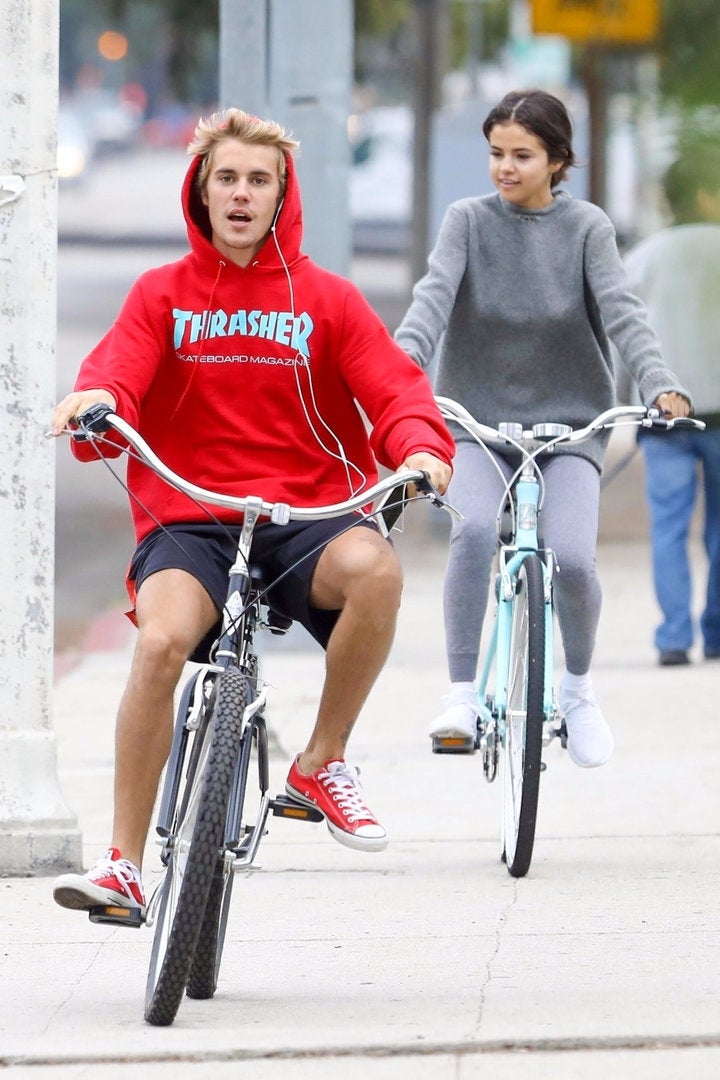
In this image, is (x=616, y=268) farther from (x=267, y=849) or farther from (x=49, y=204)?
(x=267, y=849)

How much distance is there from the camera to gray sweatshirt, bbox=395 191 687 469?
5.22m

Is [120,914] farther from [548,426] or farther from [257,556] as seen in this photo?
[548,426]

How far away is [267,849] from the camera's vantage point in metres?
5.59

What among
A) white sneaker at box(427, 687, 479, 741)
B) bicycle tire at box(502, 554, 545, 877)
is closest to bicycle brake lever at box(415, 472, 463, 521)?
bicycle tire at box(502, 554, 545, 877)

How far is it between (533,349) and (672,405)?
1.74 feet

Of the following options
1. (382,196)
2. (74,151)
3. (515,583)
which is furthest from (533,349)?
(74,151)

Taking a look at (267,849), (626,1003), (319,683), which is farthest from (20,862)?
Result: (319,683)

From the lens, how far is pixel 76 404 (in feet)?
12.2

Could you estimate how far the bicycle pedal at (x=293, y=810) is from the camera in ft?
13.2

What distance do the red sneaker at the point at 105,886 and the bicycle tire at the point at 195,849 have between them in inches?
5.6

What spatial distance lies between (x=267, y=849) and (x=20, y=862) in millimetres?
796

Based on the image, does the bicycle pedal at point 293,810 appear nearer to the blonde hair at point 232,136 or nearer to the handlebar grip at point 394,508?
the handlebar grip at point 394,508

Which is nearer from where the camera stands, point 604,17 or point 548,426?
point 604,17

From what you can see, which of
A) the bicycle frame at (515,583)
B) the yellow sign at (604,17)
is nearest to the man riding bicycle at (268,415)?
the yellow sign at (604,17)
